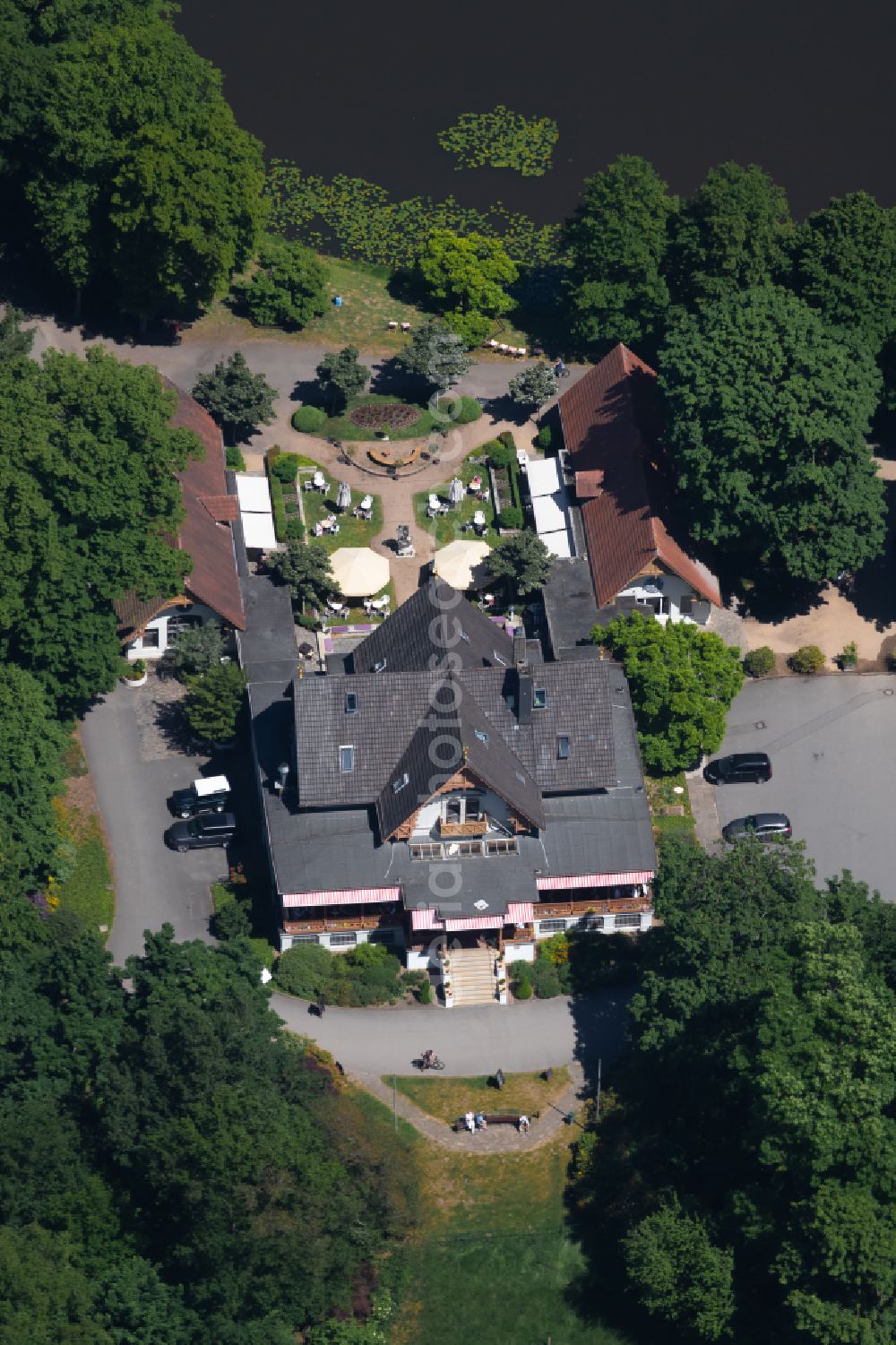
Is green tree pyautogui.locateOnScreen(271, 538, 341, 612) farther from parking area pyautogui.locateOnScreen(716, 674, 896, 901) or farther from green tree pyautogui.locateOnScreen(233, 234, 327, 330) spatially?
parking area pyautogui.locateOnScreen(716, 674, 896, 901)

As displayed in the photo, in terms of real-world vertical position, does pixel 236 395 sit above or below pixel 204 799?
above

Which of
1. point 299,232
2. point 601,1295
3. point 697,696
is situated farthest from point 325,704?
point 299,232

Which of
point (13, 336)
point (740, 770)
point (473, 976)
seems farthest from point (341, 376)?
point (473, 976)

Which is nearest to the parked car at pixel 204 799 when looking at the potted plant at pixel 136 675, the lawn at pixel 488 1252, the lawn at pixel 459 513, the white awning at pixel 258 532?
the potted plant at pixel 136 675

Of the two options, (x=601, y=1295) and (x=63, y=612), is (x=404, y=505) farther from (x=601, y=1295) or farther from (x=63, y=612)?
(x=601, y=1295)

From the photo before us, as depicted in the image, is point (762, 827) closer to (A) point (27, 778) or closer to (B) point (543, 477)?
A: (B) point (543, 477)

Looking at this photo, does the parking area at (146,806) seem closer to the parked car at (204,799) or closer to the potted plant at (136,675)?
the potted plant at (136,675)
